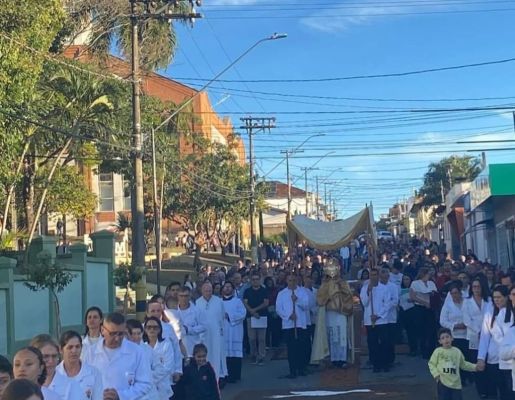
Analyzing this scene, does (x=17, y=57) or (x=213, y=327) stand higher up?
(x=17, y=57)

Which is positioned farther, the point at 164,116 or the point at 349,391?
the point at 164,116

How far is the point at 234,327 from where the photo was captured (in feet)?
49.6

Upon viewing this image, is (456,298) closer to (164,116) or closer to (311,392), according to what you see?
(311,392)

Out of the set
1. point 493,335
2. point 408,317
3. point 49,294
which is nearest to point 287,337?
point 408,317

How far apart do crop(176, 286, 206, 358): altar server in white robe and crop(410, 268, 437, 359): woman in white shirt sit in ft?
18.8

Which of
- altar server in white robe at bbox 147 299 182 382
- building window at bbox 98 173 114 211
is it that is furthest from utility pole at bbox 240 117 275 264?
altar server in white robe at bbox 147 299 182 382

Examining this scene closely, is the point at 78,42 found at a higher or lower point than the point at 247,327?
higher

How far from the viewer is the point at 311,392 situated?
13.4 m

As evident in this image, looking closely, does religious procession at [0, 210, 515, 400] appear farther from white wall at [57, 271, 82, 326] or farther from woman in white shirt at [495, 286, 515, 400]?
white wall at [57, 271, 82, 326]

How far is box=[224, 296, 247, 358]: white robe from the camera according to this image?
14.9 meters

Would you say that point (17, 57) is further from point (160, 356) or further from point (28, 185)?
point (28, 185)

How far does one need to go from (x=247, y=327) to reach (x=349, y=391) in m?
4.71

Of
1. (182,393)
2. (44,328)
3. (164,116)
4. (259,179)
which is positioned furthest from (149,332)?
(259,179)

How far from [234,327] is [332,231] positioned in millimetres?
8449
